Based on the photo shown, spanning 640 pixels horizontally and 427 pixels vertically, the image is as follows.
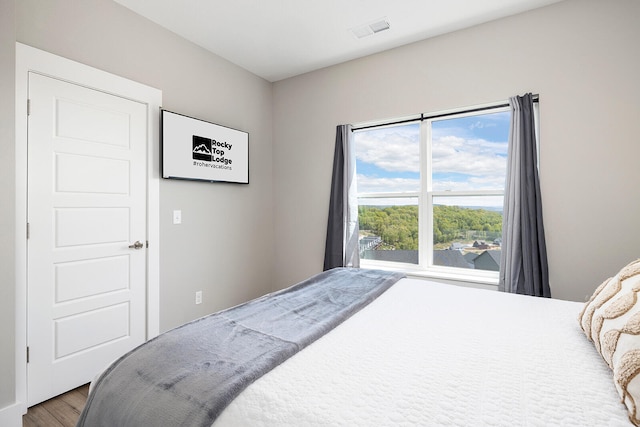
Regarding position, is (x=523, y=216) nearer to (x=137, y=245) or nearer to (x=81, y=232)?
(x=137, y=245)

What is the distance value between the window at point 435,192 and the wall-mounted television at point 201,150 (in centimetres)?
125

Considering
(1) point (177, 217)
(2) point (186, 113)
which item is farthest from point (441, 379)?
(2) point (186, 113)

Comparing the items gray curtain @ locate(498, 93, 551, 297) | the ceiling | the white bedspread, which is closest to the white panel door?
the ceiling

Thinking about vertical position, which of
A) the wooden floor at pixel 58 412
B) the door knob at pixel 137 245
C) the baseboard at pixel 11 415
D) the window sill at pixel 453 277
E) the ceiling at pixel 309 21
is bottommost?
the wooden floor at pixel 58 412

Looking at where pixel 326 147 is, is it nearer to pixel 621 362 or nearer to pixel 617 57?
pixel 617 57

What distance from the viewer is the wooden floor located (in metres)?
1.81

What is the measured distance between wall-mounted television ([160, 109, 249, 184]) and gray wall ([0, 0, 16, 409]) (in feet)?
3.12

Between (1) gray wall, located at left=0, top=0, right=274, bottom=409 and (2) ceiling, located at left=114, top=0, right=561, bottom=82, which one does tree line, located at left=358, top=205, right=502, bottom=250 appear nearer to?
(1) gray wall, located at left=0, top=0, right=274, bottom=409

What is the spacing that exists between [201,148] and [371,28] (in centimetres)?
180

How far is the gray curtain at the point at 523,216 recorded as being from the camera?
234cm

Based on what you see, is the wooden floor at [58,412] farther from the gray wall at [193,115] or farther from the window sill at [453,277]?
the window sill at [453,277]

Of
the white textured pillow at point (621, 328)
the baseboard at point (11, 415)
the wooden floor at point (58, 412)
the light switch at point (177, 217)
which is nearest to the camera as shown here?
the white textured pillow at point (621, 328)

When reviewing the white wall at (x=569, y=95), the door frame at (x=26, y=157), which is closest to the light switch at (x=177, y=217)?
the door frame at (x=26, y=157)

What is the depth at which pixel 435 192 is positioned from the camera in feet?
9.70
